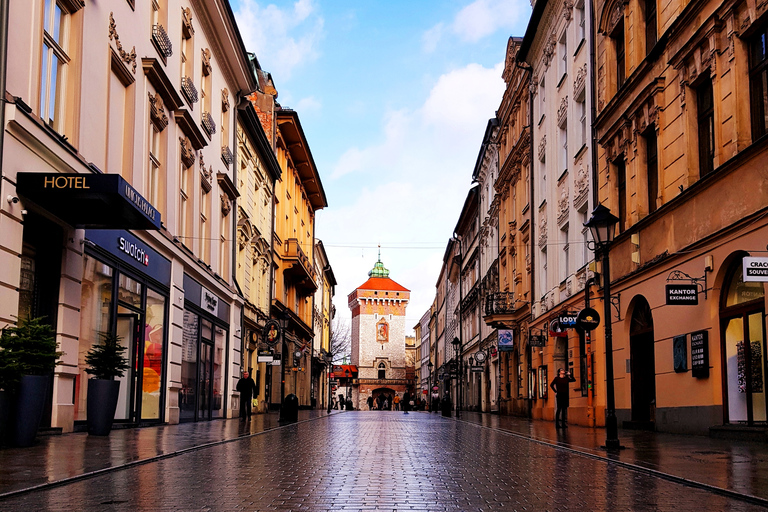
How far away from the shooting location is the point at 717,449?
13.6 metres

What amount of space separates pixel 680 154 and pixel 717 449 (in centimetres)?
734

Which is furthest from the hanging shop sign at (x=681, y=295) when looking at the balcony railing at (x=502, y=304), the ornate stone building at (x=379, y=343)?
the ornate stone building at (x=379, y=343)

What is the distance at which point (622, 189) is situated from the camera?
23.8 m

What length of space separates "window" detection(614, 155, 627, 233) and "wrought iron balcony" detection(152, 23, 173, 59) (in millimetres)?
11658

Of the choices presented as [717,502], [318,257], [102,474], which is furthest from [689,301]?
[318,257]

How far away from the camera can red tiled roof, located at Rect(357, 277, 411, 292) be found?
14325cm

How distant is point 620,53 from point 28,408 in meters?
18.0

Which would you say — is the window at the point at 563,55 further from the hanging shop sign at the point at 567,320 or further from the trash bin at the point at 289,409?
the trash bin at the point at 289,409

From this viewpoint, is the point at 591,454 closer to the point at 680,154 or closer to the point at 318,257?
the point at 680,154

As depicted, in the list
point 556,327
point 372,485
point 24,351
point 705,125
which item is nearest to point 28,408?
point 24,351

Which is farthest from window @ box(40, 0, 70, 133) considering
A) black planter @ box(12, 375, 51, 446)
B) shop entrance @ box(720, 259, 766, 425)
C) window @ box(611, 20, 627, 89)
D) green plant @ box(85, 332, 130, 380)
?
window @ box(611, 20, 627, 89)

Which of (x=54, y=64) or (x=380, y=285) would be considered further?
(x=380, y=285)

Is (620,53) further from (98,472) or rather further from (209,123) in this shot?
(98,472)

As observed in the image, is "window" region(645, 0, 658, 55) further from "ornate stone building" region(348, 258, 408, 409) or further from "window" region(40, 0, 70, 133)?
"ornate stone building" region(348, 258, 408, 409)
